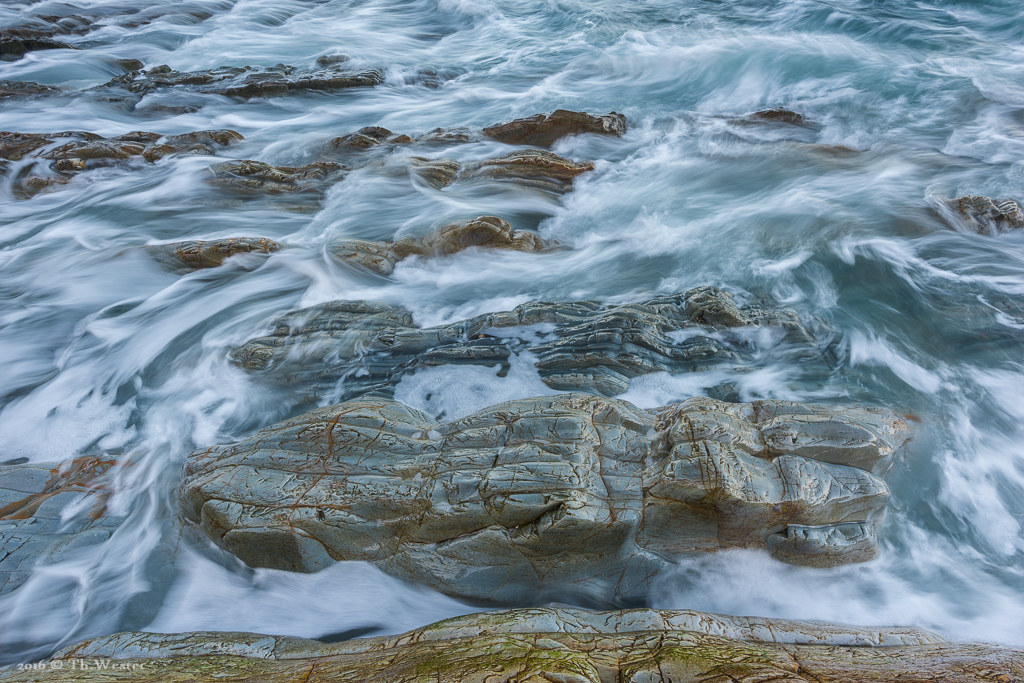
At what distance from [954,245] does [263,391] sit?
27.5ft

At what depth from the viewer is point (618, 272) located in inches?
296

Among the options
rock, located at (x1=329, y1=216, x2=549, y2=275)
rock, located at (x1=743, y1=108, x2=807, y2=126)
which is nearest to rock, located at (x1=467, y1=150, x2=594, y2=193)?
rock, located at (x1=329, y1=216, x2=549, y2=275)

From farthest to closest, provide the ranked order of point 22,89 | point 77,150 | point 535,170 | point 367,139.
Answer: point 22,89 < point 367,139 < point 77,150 < point 535,170

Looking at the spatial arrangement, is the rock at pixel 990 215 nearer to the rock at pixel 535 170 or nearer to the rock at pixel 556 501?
the rock at pixel 556 501

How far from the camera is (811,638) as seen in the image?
3.37m

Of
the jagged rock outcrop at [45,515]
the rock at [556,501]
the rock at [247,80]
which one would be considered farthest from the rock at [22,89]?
the rock at [556,501]

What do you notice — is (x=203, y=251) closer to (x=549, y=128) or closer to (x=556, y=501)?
(x=549, y=128)

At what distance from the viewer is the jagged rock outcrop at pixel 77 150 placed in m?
10.2

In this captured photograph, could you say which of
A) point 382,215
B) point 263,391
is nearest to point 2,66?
point 382,215

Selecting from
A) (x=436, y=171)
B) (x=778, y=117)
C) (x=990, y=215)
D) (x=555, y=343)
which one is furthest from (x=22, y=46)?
(x=990, y=215)

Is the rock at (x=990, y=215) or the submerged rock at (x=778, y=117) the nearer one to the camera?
the rock at (x=990, y=215)

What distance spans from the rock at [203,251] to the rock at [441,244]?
1157mm

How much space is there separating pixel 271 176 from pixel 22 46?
1236 centimetres

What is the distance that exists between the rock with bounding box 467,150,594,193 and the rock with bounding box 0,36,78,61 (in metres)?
14.6
